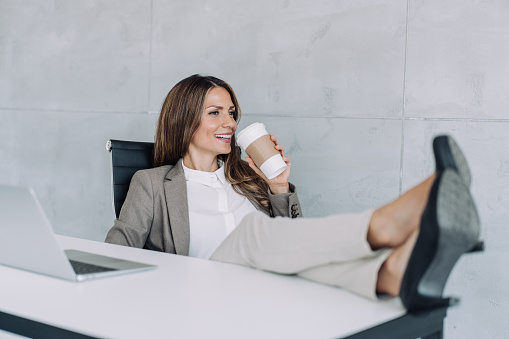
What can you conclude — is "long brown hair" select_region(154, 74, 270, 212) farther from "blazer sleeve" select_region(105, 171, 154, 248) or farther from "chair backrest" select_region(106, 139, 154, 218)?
"blazer sleeve" select_region(105, 171, 154, 248)

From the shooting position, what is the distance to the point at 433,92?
2.42m

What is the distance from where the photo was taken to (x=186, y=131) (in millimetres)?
2273

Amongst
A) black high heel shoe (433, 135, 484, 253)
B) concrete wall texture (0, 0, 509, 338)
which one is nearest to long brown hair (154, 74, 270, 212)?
concrete wall texture (0, 0, 509, 338)

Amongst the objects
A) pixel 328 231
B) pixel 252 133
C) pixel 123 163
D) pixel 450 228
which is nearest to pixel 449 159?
pixel 450 228

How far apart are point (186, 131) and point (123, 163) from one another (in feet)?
0.90

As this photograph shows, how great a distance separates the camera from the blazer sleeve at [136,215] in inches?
77.6

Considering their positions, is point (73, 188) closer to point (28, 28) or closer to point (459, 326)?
point (28, 28)

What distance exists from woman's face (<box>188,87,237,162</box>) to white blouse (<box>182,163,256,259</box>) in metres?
0.09

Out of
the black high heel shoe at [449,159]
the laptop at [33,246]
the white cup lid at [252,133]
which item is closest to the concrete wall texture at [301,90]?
the white cup lid at [252,133]

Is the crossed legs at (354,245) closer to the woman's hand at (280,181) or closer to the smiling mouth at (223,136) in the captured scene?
the woman's hand at (280,181)

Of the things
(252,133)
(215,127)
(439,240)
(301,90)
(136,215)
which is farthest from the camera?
(301,90)

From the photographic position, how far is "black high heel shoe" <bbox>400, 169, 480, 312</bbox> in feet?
2.85

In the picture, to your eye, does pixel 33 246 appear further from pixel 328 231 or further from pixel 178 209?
pixel 178 209

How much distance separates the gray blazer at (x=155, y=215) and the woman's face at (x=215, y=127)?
195mm
